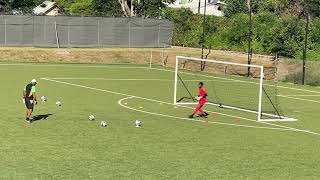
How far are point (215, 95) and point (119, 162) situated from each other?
19.9 m

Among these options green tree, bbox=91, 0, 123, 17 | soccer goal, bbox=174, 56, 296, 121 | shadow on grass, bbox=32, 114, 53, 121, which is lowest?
shadow on grass, bbox=32, 114, 53, 121

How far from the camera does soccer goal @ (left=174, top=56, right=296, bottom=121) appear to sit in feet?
104

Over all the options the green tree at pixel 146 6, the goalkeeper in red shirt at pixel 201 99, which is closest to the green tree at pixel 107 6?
the green tree at pixel 146 6

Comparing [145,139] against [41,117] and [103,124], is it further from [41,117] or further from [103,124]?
[41,117]

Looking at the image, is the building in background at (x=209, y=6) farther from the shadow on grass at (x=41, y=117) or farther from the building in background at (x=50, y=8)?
the shadow on grass at (x=41, y=117)

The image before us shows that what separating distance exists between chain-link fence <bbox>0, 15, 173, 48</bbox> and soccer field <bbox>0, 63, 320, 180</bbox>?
2053 cm

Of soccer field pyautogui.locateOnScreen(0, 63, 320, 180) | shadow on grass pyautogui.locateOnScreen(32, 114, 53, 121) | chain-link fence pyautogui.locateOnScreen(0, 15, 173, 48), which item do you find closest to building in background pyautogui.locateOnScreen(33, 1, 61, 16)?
chain-link fence pyautogui.locateOnScreen(0, 15, 173, 48)

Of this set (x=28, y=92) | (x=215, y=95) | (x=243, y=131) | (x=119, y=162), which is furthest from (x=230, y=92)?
(x=119, y=162)

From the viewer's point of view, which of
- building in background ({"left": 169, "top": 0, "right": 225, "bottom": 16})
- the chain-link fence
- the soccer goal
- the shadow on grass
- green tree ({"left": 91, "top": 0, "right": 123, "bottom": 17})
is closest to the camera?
the shadow on grass

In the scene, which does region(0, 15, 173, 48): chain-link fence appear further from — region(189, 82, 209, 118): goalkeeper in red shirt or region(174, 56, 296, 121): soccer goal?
region(189, 82, 209, 118): goalkeeper in red shirt

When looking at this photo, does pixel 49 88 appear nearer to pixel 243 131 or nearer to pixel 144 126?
pixel 144 126

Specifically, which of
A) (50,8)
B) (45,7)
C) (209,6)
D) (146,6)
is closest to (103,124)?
(146,6)

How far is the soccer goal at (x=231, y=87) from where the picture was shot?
31600mm

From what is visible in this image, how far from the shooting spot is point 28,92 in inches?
955
